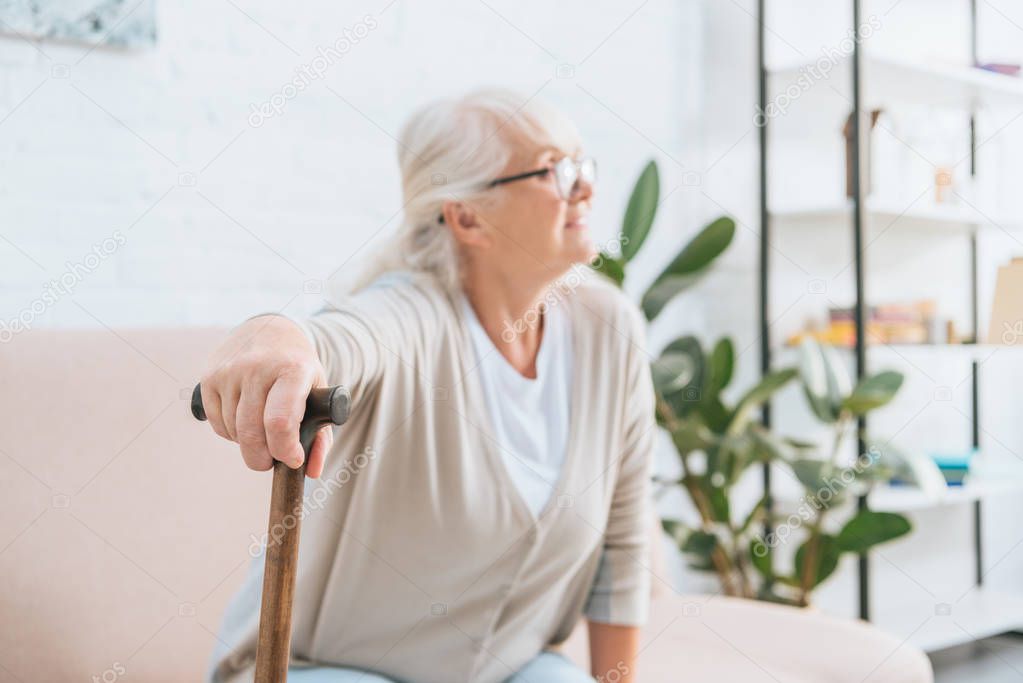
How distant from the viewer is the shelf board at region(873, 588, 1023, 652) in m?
2.91

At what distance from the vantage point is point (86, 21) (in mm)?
1845

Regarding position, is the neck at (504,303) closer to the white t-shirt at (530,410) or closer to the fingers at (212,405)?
the white t-shirt at (530,410)

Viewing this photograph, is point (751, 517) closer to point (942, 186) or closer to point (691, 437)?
point (691, 437)

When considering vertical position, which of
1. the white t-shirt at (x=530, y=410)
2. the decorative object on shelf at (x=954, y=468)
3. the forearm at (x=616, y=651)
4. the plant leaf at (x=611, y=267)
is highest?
the plant leaf at (x=611, y=267)

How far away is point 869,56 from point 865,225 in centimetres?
42

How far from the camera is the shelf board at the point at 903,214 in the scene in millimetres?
2709

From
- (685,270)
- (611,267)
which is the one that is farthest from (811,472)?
(611,267)

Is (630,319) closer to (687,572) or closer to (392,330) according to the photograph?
(392,330)

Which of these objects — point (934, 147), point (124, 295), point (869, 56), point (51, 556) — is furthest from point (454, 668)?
point (934, 147)

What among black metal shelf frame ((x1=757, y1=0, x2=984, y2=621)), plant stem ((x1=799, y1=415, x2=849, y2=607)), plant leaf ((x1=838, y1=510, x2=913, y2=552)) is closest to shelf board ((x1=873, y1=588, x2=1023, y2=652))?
black metal shelf frame ((x1=757, y1=0, x2=984, y2=621))

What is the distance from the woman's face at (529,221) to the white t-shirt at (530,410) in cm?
9

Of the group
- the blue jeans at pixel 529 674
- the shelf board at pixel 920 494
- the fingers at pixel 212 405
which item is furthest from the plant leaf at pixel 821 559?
the fingers at pixel 212 405

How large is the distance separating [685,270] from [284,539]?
67.3 inches

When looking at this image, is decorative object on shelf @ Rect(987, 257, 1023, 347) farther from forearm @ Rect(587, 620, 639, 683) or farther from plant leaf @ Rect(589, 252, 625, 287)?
plant leaf @ Rect(589, 252, 625, 287)
